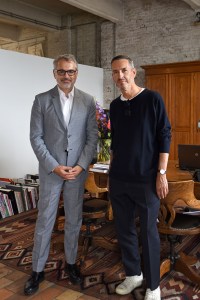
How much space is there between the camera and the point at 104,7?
23.2ft

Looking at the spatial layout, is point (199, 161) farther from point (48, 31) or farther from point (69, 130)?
point (48, 31)

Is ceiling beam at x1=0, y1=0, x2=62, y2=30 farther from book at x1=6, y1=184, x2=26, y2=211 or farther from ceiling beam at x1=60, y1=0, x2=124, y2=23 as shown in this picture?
book at x1=6, y1=184, x2=26, y2=211

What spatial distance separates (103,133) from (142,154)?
114 cm

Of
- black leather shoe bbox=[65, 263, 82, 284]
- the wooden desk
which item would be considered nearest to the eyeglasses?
the wooden desk

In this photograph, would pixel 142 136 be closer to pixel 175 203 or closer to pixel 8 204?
pixel 175 203

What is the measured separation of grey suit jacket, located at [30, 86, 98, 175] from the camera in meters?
2.43

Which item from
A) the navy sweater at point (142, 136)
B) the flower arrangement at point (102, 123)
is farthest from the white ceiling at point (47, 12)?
the navy sweater at point (142, 136)

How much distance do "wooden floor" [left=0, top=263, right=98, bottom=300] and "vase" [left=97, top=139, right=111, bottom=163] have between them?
4.48ft

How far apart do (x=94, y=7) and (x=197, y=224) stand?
5.59 metres

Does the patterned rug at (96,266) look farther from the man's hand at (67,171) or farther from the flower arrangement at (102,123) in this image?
the flower arrangement at (102,123)

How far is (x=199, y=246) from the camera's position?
11.1 feet

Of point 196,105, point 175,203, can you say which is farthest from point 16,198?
point 196,105

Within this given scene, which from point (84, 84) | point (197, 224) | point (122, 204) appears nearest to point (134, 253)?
point (122, 204)

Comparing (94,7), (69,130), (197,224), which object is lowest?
(197,224)
